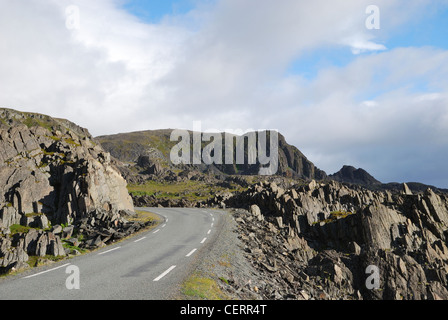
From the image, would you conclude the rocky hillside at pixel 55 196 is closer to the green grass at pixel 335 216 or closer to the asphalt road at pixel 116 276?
the asphalt road at pixel 116 276

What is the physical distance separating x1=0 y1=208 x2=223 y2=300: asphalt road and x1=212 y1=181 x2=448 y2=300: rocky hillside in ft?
15.8

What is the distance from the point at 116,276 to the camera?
13039 mm

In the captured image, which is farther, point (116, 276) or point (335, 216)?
point (335, 216)

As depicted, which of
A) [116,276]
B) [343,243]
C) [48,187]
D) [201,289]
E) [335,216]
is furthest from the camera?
[335,216]

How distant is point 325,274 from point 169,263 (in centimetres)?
1615

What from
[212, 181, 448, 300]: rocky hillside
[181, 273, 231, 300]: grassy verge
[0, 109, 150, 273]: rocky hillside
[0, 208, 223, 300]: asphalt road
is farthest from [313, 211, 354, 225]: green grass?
[181, 273, 231, 300]: grassy verge

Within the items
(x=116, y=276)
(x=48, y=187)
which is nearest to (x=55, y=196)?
(x=48, y=187)

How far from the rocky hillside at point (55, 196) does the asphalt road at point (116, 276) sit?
7.08 metres

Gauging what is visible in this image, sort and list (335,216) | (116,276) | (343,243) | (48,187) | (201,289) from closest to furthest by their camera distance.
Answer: (201,289), (116,276), (48,187), (343,243), (335,216)

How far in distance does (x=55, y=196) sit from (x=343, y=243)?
45.0m

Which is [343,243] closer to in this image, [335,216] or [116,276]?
[335,216]

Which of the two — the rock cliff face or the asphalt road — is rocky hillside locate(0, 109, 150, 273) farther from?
the asphalt road
